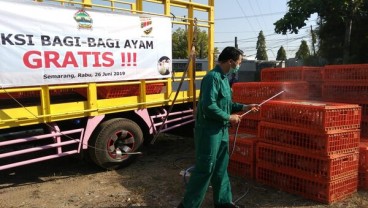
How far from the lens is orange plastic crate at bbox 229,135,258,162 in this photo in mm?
5328

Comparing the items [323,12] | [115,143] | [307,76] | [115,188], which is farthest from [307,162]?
[323,12]

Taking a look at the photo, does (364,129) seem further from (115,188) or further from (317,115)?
(115,188)

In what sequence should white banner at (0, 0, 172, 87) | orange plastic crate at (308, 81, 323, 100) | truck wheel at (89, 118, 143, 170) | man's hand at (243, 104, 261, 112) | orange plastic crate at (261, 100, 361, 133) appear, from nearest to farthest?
1. man's hand at (243, 104, 261, 112)
2. orange plastic crate at (261, 100, 361, 133)
3. white banner at (0, 0, 172, 87)
4. truck wheel at (89, 118, 143, 170)
5. orange plastic crate at (308, 81, 323, 100)

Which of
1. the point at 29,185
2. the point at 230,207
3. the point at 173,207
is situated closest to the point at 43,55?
the point at 29,185

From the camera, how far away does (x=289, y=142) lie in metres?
4.83

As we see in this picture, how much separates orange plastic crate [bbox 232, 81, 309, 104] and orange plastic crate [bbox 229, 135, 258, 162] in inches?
30.0

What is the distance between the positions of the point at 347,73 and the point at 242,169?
2209 mm

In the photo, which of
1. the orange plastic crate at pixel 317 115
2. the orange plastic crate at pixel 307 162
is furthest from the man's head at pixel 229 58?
the orange plastic crate at pixel 307 162

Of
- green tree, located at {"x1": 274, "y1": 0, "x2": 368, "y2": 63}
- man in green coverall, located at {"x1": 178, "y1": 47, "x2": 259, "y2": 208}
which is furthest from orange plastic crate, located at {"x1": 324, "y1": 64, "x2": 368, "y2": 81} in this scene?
green tree, located at {"x1": 274, "y1": 0, "x2": 368, "y2": 63}

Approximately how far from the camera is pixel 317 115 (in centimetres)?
445

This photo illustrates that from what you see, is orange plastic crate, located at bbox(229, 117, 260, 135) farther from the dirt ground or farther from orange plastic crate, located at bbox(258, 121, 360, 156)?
the dirt ground

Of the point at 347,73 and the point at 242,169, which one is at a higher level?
the point at 347,73

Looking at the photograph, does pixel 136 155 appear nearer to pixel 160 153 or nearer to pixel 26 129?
pixel 160 153

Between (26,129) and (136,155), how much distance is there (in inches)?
73.0
